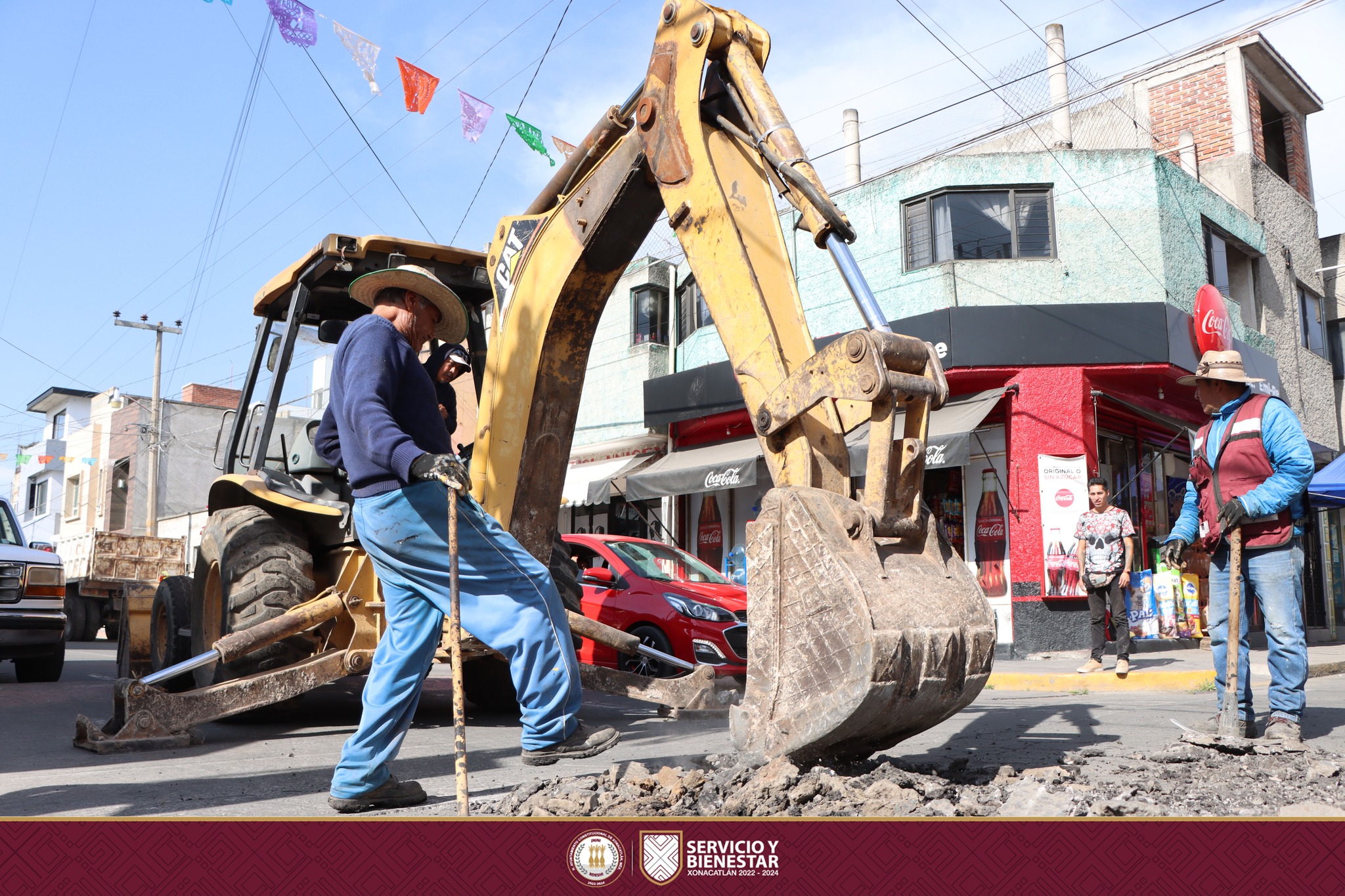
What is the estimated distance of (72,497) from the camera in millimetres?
44344

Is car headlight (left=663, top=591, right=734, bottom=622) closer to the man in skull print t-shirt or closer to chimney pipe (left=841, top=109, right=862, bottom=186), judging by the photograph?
the man in skull print t-shirt

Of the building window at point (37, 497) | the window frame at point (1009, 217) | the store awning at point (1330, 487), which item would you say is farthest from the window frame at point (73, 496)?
the store awning at point (1330, 487)

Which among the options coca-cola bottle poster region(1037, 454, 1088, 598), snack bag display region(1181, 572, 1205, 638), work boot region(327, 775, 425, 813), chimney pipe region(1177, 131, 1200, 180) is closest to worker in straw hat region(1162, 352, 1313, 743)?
work boot region(327, 775, 425, 813)

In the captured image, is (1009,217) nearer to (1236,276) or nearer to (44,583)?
(1236,276)

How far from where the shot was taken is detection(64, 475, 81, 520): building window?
143ft

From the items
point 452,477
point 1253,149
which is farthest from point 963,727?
point 1253,149

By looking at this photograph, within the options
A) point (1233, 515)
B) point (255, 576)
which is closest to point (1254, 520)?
point (1233, 515)

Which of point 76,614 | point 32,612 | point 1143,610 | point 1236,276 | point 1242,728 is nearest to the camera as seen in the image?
point 1242,728

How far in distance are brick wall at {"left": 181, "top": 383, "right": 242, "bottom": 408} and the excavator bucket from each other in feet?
139

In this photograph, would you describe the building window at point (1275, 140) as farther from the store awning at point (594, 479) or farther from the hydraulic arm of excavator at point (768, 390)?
the hydraulic arm of excavator at point (768, 390)

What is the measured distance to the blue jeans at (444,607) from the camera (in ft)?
11.8

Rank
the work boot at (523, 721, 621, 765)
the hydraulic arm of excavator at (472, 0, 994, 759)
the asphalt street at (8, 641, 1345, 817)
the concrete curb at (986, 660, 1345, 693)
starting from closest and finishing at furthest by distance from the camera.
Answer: the hydraulic arm of excavator at (472, 0, 994, 759) < the work boot at (523, 721, 621, 765) < the asphalt street at (8, 641, 1345, 817) < the concrete curb at (986, 660, 1345, 693)

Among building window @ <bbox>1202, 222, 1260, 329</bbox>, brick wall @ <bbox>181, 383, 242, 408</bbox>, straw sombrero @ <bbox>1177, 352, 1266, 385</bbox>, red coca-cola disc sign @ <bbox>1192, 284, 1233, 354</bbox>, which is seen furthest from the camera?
brick wall @ <bbox>181, 383, 242, 408</bbox>
